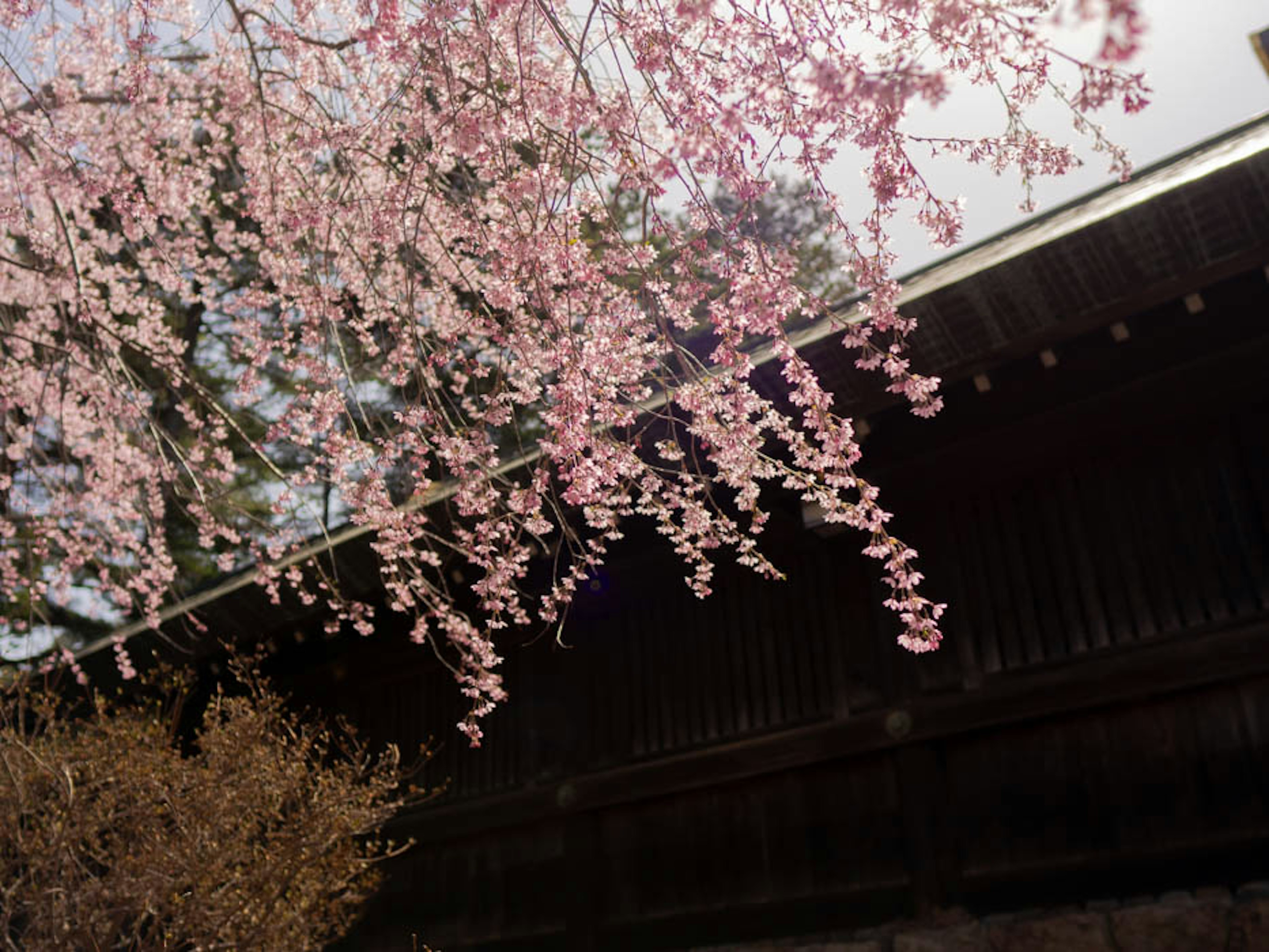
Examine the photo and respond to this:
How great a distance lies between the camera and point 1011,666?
18.3ft

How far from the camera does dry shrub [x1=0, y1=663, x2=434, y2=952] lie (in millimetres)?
5930

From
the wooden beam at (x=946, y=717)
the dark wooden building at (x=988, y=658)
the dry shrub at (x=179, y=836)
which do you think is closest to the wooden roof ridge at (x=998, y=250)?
the dark wooden building at (x=988, y=658)

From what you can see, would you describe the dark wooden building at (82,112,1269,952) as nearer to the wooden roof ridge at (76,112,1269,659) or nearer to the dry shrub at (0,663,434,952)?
the wooden roof ridge at (76,112,1269,659)

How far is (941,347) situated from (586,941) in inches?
170

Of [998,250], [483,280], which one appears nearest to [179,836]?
[483,280]

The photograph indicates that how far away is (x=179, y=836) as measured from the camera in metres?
6.43

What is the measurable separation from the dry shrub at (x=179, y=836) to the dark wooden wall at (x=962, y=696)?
118 cm

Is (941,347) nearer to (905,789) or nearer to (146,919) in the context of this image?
(905,789)

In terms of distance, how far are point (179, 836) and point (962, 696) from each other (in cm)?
446

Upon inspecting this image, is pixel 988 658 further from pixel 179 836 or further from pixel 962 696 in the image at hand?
pixel 179 836

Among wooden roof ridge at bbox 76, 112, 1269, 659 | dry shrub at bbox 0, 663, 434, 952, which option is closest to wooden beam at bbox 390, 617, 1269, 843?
dry shrub at bbox 0, 663, 434, 952

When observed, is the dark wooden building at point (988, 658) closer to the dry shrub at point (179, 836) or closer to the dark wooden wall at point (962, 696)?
the dark wooden wall at point (962, 696)

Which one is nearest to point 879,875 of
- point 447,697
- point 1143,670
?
point 1143,670

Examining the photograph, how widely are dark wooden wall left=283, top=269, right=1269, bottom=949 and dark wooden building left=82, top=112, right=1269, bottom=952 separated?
0.05 ft
